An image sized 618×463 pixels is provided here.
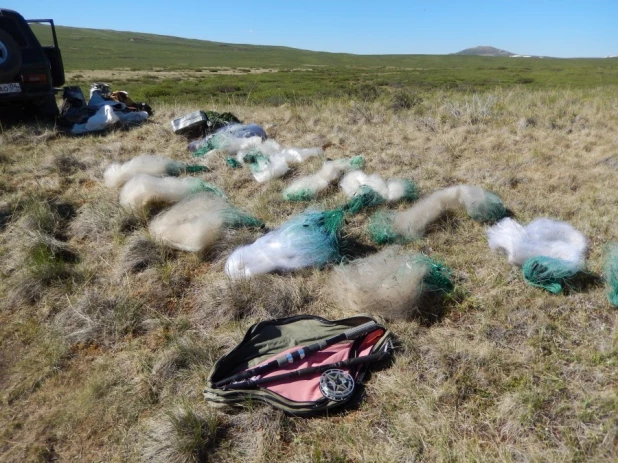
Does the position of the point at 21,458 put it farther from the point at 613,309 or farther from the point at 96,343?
the point at 613,309

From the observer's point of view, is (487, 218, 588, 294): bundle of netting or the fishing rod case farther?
(487, 218, 588, 294): bundle of netting

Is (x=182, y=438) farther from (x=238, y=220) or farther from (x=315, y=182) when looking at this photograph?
(x=315, y=182)

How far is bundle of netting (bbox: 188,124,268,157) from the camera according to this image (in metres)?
5.09

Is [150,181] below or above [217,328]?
above

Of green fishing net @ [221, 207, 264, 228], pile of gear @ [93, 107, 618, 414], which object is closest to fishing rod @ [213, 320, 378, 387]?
pile of gear @ [93, 107, 618, 414]

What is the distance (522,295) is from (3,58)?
253 inches

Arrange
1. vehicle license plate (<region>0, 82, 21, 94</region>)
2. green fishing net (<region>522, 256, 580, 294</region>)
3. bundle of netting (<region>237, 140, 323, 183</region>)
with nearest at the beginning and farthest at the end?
green fishing net (<region>522, 256, 580, 294</region>), bundle of netting (<region>237, 140, 323, 183</region>), vehicle license plate (<region>0, 82, 21, 94</region>)

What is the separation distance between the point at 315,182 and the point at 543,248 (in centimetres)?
199

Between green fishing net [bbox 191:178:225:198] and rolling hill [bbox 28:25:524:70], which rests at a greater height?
rolling hill [bbox 28:25:524:70]

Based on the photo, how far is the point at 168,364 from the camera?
198 centimetres

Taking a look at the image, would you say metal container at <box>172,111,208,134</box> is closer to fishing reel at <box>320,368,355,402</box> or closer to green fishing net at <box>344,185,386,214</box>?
green fishing net at <box>344,185,386,214</box>

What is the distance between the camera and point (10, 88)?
557 centimetres

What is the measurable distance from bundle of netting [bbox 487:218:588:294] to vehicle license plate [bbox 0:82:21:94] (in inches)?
243

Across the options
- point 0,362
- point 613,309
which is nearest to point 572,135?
point 613,309
